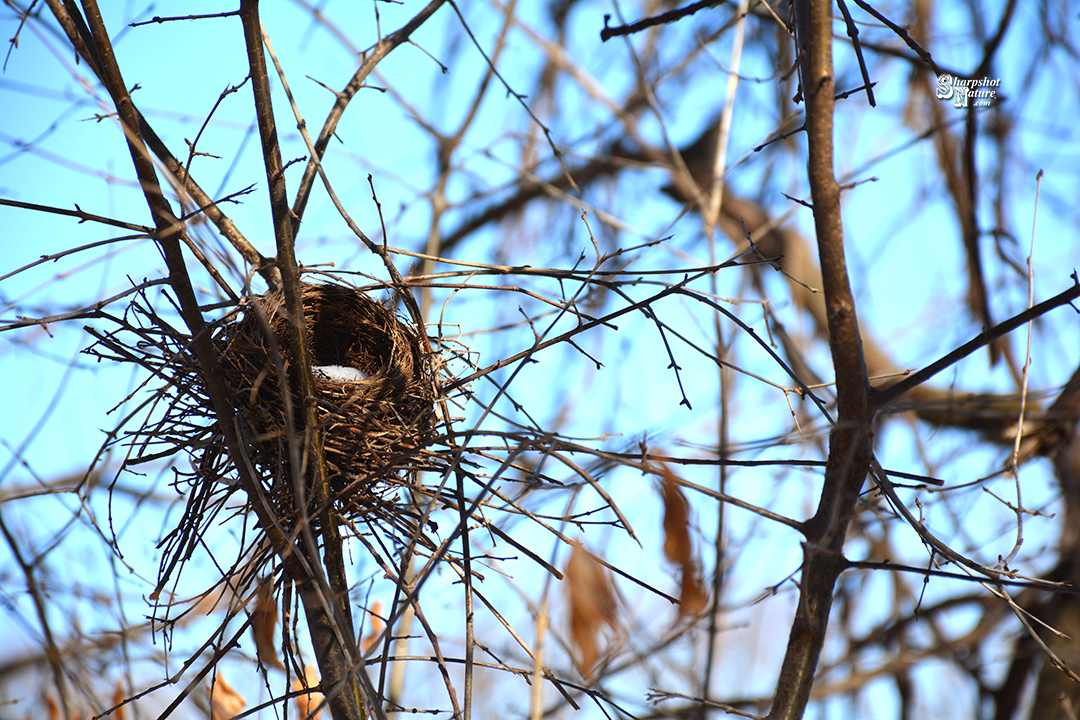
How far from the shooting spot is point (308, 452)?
1282 mm

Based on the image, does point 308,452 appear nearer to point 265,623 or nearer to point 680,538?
point 265,623

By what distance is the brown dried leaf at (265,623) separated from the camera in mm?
1407

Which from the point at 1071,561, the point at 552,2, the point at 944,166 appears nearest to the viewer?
the point at 1071,561

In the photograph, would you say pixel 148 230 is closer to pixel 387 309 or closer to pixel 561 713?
pixel 387 309

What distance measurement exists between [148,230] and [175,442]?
0.39 metres

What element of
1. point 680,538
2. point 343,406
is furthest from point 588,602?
point 343,406

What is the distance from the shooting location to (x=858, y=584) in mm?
3980

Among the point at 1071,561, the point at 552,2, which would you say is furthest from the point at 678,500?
the point at 552,2

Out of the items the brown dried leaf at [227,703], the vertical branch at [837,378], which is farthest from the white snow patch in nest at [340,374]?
the vertical branch at [837,378]

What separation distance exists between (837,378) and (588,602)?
0.60 meters

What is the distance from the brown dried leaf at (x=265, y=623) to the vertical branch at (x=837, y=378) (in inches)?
33.9

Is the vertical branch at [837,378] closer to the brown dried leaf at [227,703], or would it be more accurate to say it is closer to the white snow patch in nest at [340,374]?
the white snow patch in nest at [340,374]

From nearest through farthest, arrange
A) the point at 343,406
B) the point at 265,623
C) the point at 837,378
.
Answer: the point at 837,378 → the point at 343,406 → the point at 265,623

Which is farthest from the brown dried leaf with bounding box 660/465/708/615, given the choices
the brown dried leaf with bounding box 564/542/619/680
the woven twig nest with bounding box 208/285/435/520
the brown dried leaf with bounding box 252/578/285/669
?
the brown dried leaf with bounding box 252/578/285/669
